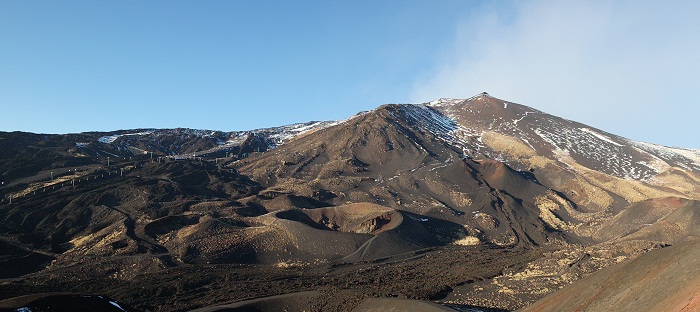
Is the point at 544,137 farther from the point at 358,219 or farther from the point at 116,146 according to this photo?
the point at 116,146

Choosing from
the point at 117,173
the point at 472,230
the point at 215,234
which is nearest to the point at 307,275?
the point at 215,234

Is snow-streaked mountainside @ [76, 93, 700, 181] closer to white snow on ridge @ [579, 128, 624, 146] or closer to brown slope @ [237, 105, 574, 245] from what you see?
white snow on ridge @ [579, 128, 624, 146]

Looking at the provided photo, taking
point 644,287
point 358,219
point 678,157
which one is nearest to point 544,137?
point 678,157

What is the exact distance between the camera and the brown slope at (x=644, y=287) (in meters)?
17.5

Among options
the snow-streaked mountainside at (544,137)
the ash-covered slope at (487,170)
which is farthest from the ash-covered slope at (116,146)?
the snow-streaked mountainside at (544,137)

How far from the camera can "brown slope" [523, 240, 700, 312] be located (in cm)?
1748

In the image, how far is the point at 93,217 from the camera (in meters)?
68.2

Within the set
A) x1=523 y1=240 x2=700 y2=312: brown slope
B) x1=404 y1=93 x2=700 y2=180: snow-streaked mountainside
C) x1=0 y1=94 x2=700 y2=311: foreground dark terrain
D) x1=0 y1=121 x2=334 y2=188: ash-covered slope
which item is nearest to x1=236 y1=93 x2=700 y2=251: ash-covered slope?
x1=404 y1=93 x2=700 y2=180: snow-streaked mountainside

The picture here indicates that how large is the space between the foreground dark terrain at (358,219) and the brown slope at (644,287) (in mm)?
176

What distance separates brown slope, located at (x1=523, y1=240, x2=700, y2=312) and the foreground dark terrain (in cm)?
18

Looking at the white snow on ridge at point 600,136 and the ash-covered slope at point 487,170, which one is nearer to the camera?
the ash-covered slope at point 487,170

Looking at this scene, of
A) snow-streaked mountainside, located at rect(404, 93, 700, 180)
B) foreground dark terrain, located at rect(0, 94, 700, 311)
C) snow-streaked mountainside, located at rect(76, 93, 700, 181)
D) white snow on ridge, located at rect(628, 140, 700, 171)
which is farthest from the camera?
white snow on ridge, located at rect(628, 140, 700, 171)

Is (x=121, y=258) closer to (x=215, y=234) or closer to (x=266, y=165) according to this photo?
(x=215, y=234)

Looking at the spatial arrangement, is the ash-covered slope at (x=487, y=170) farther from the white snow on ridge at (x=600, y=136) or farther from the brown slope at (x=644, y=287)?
the brown slope at (x=644, y=287)
